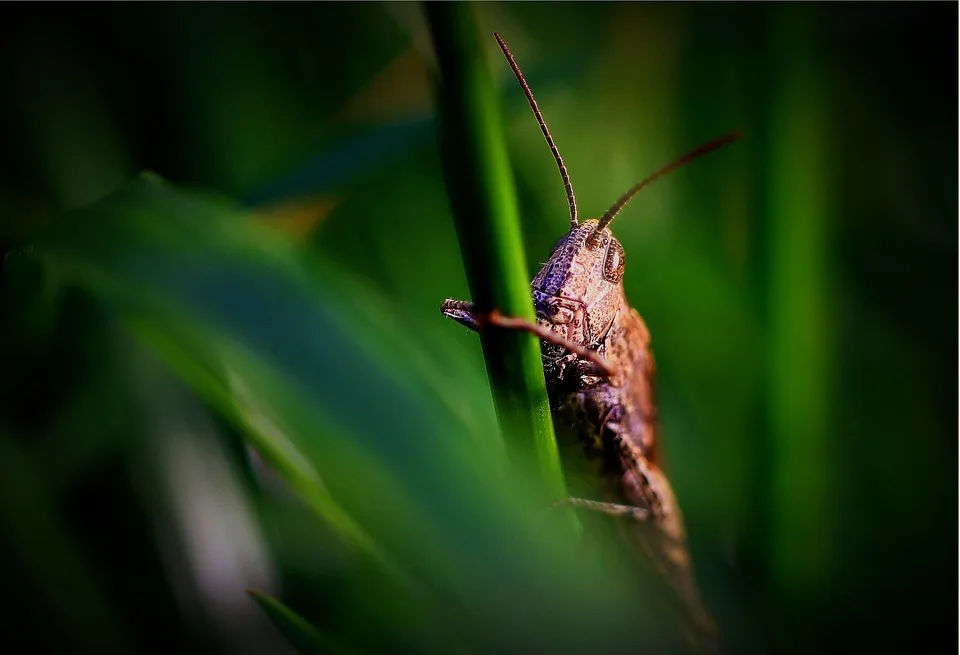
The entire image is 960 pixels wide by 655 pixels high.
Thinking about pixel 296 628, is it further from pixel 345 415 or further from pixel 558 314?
pixel 558 314

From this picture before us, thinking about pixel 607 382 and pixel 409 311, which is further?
pixel 409 311

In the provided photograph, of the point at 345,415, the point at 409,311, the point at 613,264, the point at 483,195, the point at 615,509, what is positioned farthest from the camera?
the point at 409,311

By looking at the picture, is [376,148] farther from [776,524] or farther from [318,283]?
[776,524]

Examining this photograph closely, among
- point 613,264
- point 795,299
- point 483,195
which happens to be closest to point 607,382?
point 613,264

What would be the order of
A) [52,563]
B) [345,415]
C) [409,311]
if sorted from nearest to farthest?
[345,415] → [52,563] → [409,311]

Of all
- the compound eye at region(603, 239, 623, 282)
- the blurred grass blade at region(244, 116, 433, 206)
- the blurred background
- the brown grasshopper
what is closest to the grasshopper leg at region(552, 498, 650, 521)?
the brown grasshopper

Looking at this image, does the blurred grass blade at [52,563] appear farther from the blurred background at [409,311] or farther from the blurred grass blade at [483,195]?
the blurred grass blade at [483,195]
